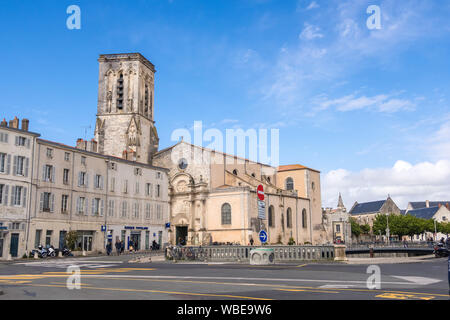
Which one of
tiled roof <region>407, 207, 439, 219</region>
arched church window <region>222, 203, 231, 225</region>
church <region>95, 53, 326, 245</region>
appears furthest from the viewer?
tiled roof <region>407, 207, 439, 219</region>

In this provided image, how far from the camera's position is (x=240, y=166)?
57500 millimetres

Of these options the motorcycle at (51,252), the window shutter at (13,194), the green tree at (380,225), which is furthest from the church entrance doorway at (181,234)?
the green tree at (380,225)

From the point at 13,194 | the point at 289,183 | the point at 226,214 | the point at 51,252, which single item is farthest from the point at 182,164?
the point at 13,194

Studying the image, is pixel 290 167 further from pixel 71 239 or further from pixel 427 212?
pixel 427 212

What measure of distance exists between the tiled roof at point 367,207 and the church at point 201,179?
4830 cm

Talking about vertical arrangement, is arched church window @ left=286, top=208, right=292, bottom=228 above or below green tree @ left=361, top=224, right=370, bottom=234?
above

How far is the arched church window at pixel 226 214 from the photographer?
48.9 metres

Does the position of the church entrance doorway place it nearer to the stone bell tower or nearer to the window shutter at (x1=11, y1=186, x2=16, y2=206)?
the stone bell tower

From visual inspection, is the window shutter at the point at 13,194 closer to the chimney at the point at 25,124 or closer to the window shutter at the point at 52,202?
the window shutter at the point at 52,202

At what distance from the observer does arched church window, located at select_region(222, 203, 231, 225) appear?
4888 centimetres

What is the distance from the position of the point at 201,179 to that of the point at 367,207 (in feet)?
239

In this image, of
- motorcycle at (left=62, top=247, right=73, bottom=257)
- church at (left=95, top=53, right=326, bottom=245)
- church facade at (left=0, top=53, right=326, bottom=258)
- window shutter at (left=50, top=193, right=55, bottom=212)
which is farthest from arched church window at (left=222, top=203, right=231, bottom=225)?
window shutter at (left=50, top=193, right=55, bottom=212)

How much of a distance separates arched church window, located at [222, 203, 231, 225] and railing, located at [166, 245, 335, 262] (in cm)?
1893
